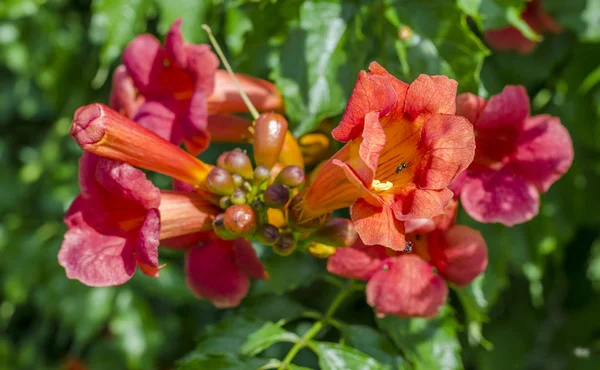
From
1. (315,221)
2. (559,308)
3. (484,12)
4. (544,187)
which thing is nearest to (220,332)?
(315,221)

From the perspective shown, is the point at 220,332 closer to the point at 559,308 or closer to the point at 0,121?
the point at 559,308

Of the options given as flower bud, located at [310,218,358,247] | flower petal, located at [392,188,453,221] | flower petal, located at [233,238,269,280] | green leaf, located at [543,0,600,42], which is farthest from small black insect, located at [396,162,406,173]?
green leaf, located at [543,0,600,42]

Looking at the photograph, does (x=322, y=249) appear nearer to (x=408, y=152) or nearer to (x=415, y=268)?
(x=415, y=268)

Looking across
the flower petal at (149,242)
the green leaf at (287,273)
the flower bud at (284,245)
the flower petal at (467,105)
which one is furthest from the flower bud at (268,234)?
the flower petal at (467,105)

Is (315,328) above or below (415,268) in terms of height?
below

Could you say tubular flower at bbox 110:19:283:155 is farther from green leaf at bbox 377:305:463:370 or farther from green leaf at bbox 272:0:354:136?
green leaf at bbox 377:305:463:370

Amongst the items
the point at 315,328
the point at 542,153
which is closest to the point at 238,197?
the point at 315,328
